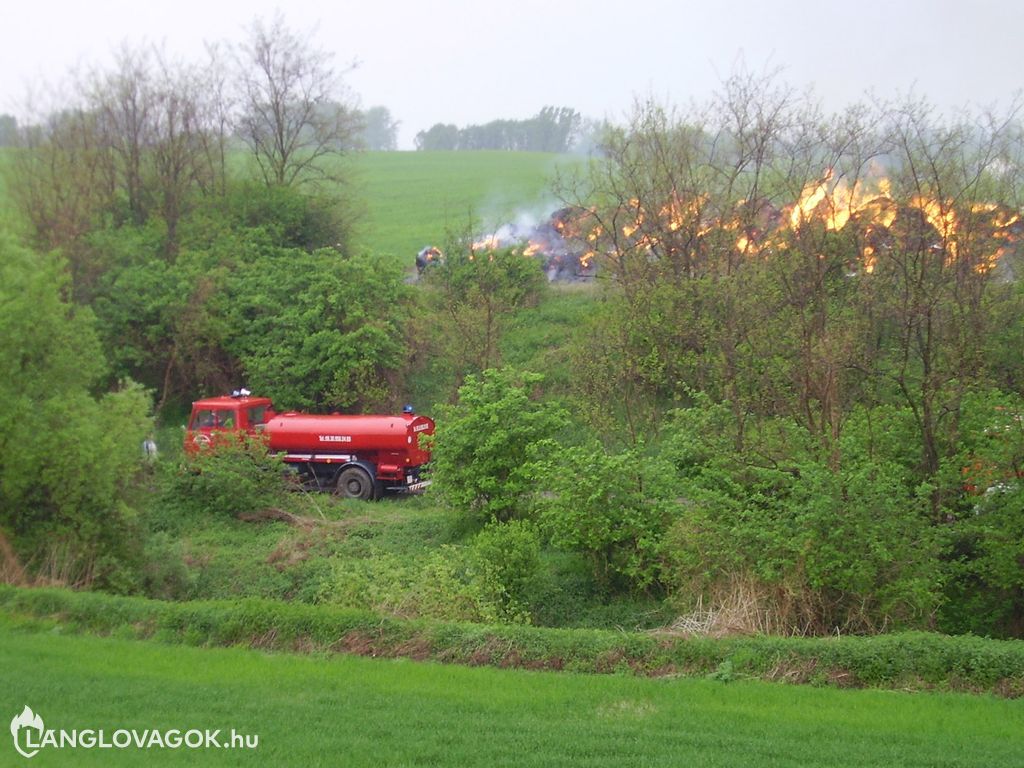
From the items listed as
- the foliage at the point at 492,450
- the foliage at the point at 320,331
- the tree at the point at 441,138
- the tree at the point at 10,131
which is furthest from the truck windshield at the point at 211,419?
the tree at the point at 441,138

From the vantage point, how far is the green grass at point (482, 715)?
7371mm

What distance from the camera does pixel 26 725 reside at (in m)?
8.27

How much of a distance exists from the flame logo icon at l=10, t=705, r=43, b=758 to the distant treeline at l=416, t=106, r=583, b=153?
77.6 meters

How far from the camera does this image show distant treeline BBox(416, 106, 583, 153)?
88312mm

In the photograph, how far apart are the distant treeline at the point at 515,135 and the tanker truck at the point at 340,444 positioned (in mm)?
63792

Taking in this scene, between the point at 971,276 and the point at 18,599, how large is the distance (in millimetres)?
16597

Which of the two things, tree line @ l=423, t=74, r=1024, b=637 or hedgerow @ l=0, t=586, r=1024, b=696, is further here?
tree line @ l=423, t=74, r=1024, b=637

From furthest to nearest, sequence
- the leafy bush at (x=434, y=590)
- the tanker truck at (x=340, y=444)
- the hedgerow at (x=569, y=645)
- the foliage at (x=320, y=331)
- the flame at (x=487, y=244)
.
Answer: the flame at (x=487, y=244) < the foliage at (x=320, y=331) < the tanker truck at (x=340, y=444) < the leafy bush at (x=434, y=590) < the hedgerow at (x=569, y=645)

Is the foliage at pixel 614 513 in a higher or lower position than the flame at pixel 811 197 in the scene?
lower

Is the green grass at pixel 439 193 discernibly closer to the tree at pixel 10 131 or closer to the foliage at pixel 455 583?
the tree at pixel 10 131

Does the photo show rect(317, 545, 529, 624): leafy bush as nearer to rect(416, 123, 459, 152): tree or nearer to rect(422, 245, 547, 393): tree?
rect(422, 245, 547, 393): tree

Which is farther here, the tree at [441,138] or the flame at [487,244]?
the tree at [441,138]

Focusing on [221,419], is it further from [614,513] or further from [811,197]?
[811,197]

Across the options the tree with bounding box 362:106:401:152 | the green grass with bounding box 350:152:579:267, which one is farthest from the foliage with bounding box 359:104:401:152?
the green grass with bounding box 350:152:579:267
